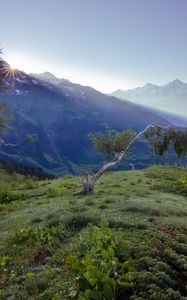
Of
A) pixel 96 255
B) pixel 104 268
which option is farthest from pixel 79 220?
pixel 104 268

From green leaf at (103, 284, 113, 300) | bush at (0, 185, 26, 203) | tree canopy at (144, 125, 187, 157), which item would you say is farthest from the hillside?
tree canopy at (144, 125, 187, 157)

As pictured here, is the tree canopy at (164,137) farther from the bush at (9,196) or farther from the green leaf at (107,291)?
the green leaf at (107,291)

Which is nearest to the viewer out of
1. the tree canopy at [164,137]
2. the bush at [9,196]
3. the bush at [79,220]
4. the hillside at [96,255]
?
the hillside at [96,255]

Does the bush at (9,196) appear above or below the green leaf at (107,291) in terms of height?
below

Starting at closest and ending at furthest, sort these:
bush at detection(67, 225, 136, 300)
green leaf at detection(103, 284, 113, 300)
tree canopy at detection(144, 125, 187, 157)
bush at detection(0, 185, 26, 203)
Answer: green leaf at detection(103, 284, 113, 300) → bush at detection(67, 225, 136, 300) → bush at detection(0, 185, 26, 203) → tree canopy at detection(144, 125, 187, 157)

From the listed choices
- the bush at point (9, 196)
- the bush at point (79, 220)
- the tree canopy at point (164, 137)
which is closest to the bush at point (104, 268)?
the bush at point (79, 220)

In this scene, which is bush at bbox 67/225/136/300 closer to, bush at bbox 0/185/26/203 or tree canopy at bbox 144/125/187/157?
bush at bbox 0/185/26/203

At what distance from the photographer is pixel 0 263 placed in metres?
19.8

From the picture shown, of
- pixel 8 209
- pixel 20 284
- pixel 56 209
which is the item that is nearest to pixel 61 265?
pixel 20 284

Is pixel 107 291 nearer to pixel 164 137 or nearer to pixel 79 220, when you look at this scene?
pixel 79 220

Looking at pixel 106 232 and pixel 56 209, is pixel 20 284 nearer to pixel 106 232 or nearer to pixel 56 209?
pixel 106 232

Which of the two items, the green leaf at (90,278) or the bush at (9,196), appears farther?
the bush at (9,196)

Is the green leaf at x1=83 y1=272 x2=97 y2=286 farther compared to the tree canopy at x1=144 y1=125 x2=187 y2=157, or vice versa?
the tree canopy at x1=144 y1=125 x2=187 y2=157

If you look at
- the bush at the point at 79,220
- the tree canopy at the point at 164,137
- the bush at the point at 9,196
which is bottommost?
the bush at the point at 9,196
